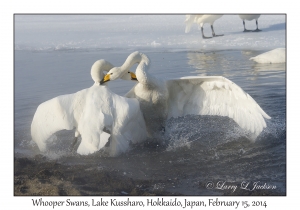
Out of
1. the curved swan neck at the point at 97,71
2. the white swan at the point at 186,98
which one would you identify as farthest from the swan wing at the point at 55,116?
the white swan at the point at 186,98

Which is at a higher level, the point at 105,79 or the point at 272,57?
the point at 272,57

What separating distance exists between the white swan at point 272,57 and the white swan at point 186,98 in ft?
12.9

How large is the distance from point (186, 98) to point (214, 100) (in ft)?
1.53

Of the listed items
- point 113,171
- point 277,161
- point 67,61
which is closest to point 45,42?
point 67,61

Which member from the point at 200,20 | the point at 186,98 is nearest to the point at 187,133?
the point at 186,98

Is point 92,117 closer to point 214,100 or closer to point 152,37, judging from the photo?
point 214,100

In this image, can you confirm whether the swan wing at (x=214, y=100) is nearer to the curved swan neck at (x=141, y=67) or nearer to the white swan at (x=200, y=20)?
the curved swan neck at (x=141, y=67)

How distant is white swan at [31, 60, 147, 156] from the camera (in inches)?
273

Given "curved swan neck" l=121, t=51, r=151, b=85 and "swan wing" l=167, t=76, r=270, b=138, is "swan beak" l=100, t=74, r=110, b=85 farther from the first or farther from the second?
"swan wing" l=167, t=76, r=270, b=138

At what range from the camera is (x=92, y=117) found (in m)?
7.00

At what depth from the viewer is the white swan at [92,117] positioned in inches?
273

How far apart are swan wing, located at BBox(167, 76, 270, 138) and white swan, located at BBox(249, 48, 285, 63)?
3918 mm

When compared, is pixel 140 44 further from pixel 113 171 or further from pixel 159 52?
pixel 113 171

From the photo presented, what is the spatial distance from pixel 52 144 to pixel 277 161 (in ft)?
11.0
